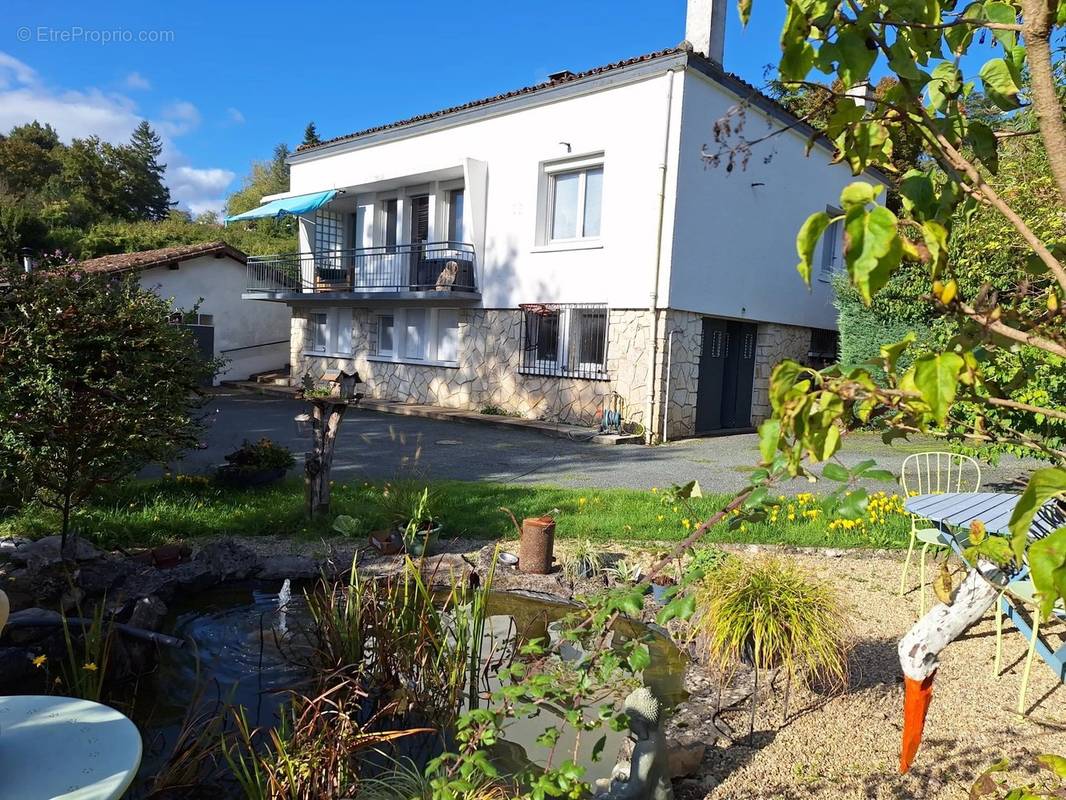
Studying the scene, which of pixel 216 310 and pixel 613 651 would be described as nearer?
pixel 613 651

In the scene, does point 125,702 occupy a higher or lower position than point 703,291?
lower

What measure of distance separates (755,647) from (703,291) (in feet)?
38.2

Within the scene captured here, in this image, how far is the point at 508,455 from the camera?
11695 millimetres

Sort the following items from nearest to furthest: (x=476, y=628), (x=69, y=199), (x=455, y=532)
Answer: (x=476, y=628) → (x=455, y=532) → (x=69, y=199)

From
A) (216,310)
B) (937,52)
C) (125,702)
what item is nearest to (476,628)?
(125,702)

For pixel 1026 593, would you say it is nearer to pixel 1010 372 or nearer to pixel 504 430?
pixel 1010 372

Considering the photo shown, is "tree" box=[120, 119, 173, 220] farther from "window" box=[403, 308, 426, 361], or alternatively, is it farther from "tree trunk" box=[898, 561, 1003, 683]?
"tree trunk" box=[898, 561, 1003, 683]

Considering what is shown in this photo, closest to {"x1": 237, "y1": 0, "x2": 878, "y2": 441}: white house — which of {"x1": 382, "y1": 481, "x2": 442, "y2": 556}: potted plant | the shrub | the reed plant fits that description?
the shrub

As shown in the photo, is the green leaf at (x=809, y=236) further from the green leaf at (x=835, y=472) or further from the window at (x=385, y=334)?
the window at (x=385, y=334)

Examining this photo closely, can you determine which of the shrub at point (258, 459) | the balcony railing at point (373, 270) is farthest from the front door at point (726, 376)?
the shrub at point (258, 459)

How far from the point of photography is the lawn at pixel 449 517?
6293 millimetres

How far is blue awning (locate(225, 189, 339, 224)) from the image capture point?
728 inches

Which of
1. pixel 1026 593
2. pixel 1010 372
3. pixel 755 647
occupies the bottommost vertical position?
pixel 755 647

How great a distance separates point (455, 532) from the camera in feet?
21.9
